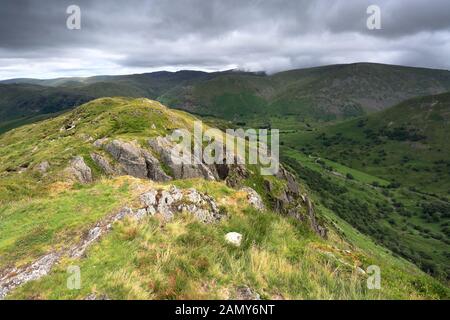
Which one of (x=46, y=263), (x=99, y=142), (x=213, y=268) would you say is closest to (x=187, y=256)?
(x=213, y=268)

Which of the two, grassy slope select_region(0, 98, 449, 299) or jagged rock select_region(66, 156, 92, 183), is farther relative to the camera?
jagged rock select_region(66, 156, 92, 183)

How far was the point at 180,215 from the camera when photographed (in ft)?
62.4

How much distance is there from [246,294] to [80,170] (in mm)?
41490

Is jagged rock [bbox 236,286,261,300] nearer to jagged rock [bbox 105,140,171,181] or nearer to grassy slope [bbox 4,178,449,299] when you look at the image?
grassy slope [bbox 4,178,449,299]

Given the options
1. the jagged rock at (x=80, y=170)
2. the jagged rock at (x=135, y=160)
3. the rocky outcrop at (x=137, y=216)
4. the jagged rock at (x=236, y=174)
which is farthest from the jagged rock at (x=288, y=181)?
the rocky outcrop at (x=137, y=216)

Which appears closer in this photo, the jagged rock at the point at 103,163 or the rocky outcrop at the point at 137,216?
the rocky outcrop at the point at 137,216

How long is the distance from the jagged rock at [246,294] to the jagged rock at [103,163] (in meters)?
42.8

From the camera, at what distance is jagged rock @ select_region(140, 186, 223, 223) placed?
19188 millimetres

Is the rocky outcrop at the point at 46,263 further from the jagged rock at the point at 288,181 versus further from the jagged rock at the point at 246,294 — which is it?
the jagged rock at the point at 288,181

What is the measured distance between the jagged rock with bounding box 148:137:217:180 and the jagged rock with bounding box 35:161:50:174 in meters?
18.2

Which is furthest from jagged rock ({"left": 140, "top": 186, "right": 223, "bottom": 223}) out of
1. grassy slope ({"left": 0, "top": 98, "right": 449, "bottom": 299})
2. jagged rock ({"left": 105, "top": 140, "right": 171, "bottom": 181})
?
jagged rock ({"left": 105, "top": 140, "right": 171, "bottom": 181})

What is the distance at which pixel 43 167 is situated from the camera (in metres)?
47.3

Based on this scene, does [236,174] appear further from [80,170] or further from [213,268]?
[213,268]

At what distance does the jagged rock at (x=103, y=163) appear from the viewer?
5212 cm
